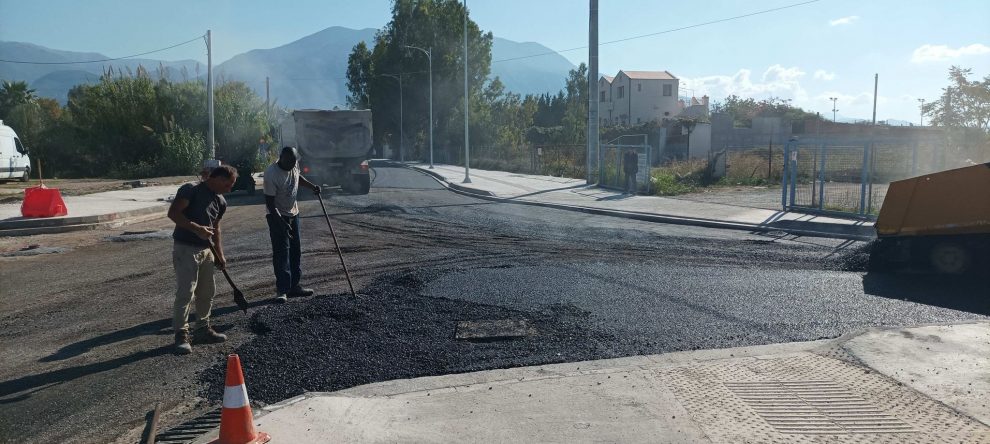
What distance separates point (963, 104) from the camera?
33.4 meters

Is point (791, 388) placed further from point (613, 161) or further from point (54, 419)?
point (613, 161)

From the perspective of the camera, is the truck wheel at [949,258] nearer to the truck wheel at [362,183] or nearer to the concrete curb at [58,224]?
the concrete curb at [58,224]

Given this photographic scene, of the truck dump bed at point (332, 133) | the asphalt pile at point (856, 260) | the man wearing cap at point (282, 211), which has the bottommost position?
the asphalt pile at point (856, 260)

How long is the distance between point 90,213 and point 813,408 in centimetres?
1618

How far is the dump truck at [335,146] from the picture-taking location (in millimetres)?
23688

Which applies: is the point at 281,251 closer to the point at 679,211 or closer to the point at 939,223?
the point at 939,223

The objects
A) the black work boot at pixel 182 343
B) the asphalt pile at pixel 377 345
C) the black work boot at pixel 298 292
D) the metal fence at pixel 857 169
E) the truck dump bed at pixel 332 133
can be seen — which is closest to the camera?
the asphalt pile at pixel 377 345

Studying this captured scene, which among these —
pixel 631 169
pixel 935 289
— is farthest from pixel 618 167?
pixel 935 289

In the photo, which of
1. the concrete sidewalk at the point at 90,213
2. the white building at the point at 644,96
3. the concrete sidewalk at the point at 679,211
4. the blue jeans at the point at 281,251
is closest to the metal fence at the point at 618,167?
the concrete sidewalk at the point at 679,211

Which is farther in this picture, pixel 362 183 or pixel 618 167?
pixel 618 167

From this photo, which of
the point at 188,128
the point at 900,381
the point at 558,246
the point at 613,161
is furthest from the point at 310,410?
the point at 188,128

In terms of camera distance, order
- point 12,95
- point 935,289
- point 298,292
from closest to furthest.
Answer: point 298,292
point 935,289
point 12,95

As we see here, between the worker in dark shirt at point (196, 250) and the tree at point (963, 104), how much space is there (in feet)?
111

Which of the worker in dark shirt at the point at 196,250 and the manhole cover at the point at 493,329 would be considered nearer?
the worker in dark shirt at the point at 196,250
